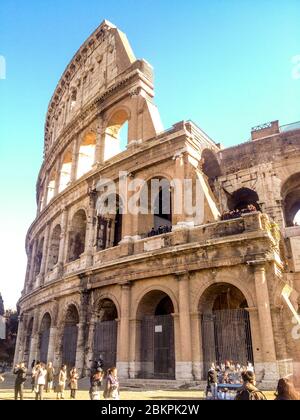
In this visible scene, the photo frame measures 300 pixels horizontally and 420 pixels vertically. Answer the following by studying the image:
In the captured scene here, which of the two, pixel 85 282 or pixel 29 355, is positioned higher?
pixel 85 282

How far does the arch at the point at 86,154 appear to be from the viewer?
19.4m

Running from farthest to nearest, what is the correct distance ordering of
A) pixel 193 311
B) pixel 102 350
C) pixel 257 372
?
pixel 102 350 → pixel 193 311 → pixel 257 372

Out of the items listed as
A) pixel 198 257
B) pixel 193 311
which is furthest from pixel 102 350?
pixel 198 257

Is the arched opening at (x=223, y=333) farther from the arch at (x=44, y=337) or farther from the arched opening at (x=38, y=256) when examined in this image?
the arched opening at (x=38, y=256)

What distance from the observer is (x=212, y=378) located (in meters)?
8.05

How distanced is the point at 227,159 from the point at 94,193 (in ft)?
21.2

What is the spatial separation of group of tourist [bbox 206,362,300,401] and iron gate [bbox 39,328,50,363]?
9.89 metres

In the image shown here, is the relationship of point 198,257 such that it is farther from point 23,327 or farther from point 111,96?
point 23,327

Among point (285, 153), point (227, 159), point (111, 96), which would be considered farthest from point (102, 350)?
point (111, 96)

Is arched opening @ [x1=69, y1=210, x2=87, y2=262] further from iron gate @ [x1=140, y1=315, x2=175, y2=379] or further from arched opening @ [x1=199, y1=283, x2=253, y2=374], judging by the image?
arched opening @ [x1=199, y1=283, x2=253, y2=374]

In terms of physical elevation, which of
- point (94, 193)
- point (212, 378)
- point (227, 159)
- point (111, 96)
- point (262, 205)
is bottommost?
point (212, 378)

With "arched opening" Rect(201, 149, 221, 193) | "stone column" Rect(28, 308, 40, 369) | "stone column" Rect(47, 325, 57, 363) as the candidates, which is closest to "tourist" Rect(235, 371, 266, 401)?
"arched opening" Rect(201, 149, 221, 193)
